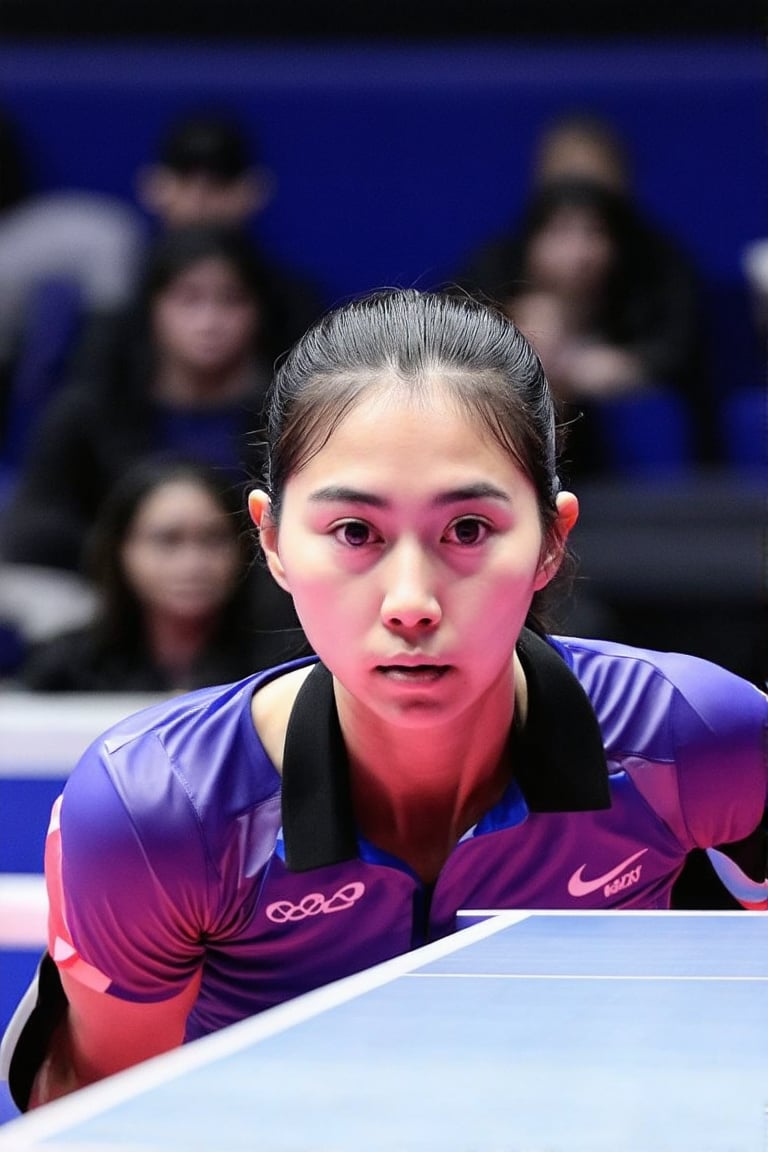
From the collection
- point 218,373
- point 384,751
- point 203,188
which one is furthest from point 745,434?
point 384,751

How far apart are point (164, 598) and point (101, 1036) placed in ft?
3.58

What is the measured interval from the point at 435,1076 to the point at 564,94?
3309mm

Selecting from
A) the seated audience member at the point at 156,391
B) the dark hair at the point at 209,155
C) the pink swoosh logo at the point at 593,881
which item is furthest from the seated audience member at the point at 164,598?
the dark hair at the point at 209,155

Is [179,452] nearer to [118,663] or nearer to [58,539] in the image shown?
[58,539]

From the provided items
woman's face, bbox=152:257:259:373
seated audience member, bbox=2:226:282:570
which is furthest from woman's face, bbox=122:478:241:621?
woman's face, bbox=152:257:259:373

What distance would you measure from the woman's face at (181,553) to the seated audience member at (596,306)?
71 cm

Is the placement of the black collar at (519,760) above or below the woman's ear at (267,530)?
below

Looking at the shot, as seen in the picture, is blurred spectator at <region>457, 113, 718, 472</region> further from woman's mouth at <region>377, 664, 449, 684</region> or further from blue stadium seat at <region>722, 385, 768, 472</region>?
woman's mouth at <region>377, 664, 449, 684</region>

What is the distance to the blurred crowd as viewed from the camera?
8.25 ft

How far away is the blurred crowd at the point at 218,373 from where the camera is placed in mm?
2514

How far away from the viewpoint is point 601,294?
3.13 m

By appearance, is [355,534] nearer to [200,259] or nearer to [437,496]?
[437,496]

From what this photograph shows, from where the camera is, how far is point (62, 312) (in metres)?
3.57

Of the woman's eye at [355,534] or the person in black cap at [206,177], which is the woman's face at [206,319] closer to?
the person in black cap at [206,177]
